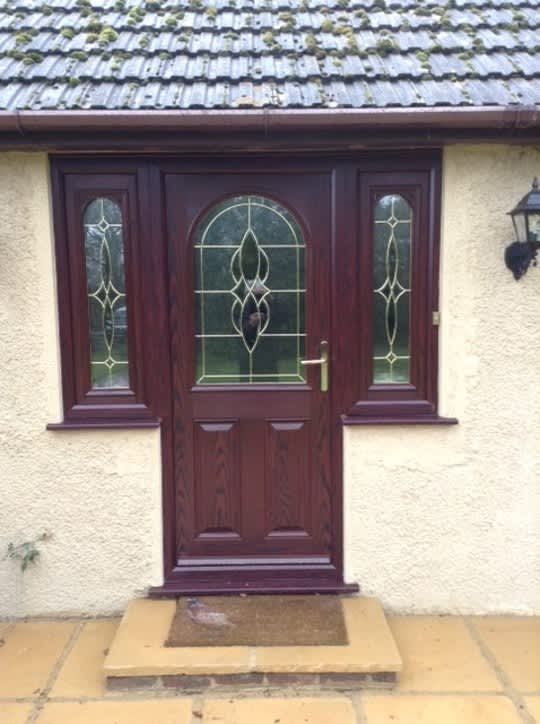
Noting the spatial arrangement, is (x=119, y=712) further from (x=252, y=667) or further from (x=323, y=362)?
(x=323, y=362)

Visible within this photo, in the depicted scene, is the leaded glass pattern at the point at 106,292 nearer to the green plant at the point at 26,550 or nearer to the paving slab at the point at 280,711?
the green plant at the point at 26,550

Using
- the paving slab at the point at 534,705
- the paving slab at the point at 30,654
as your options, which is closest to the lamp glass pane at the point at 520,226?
the paving slab at the point at 534,705

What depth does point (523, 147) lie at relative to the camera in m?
3.40

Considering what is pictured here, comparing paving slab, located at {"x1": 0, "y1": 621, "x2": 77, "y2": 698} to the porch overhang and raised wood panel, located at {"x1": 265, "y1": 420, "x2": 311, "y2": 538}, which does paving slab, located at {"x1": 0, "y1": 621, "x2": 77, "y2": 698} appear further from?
the porch overhang

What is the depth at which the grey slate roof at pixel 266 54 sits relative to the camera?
128 inches

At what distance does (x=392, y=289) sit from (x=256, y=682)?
236 centimetres

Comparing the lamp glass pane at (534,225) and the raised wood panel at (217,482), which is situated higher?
the lamp glass pane at (534,225)

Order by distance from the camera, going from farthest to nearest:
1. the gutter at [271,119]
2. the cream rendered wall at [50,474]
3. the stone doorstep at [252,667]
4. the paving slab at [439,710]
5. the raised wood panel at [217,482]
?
the raised wood panel at [217,482], the cream rendered wall at [50,474], the gutter at [271,119], the stone doorstep at [252,667], the paving slab at [439,710]

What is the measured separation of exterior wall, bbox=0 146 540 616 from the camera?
3453mm

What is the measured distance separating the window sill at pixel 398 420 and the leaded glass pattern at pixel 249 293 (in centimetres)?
42

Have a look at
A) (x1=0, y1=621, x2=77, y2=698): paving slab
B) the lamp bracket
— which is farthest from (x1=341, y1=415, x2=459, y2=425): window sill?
(x1=0, y1=621, x2=77, y2=698): paving slab

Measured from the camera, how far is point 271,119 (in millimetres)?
3125

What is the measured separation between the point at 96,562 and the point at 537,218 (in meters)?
3.41

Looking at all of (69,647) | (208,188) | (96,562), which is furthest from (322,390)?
(69,647)
